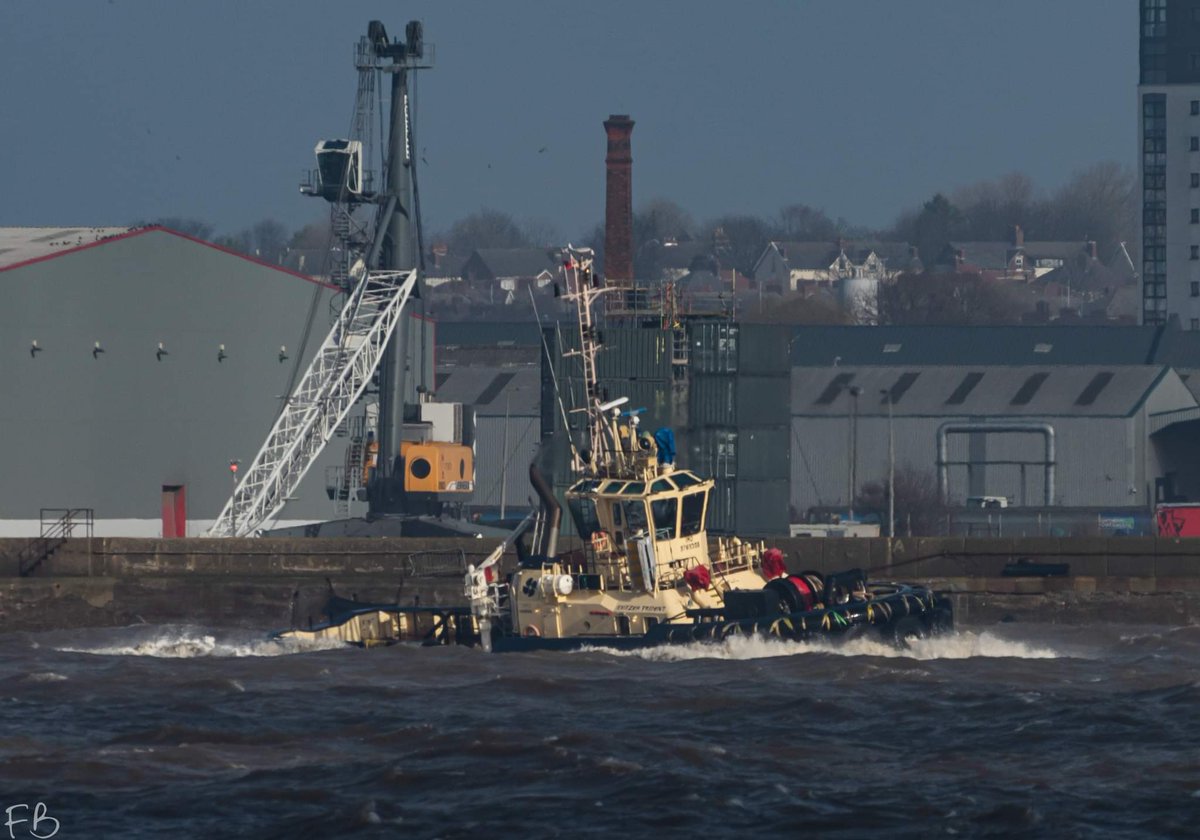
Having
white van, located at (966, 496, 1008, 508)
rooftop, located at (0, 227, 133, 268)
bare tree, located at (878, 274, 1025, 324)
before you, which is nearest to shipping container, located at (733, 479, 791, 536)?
rooftop, located at (0, 227, 133, 268)

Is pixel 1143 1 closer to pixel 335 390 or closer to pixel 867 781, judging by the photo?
pixel 335 390

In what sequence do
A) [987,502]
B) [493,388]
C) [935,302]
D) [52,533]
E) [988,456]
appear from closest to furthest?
[52,533], [987,502], [988,456], [493,388], [935,302]

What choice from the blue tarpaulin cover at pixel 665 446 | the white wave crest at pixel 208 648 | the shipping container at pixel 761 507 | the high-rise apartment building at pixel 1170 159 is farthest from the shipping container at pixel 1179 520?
the high-rise apartment building at pixel 1170 159

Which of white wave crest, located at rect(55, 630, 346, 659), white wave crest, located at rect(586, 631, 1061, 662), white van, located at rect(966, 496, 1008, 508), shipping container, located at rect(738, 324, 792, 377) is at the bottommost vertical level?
white wave crest, located at rect(55, 630, 346, 659)

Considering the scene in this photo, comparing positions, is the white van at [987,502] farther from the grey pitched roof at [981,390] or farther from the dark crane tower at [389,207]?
the dark crane tower at [389,207]

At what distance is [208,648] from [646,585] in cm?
994

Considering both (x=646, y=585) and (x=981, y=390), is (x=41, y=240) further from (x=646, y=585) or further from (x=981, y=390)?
(x=981, y=390)

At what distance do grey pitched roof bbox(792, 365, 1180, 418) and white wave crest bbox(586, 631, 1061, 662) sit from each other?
49.9m

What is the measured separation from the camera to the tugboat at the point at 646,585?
118 feet

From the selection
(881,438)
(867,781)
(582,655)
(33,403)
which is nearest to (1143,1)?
(881,438)

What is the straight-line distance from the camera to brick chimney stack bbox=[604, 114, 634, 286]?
90.2m

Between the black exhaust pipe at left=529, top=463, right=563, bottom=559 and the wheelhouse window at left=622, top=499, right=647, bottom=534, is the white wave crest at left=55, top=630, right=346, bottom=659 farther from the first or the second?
the wheelhouse window at left=622, top=499, right=647, bottom=534

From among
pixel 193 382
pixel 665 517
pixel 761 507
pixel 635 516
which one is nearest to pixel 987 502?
pixel 761 507

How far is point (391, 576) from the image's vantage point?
4884 centimetres
